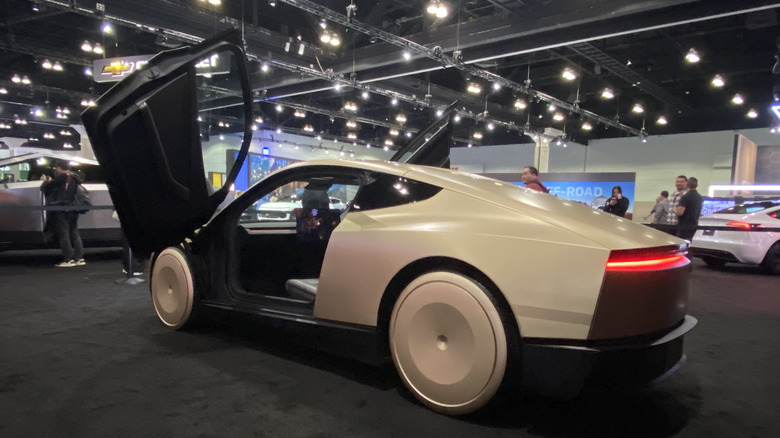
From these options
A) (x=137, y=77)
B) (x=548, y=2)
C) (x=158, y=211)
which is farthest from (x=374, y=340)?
(x=548, y=2)

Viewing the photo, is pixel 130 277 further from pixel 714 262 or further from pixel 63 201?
pixel 714 262

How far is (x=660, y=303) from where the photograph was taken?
5.45ft

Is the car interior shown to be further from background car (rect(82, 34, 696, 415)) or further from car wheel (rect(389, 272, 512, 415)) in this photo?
car wheel (rect(389, 272, 512, 415))

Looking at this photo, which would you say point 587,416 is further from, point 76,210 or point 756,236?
point 756,236

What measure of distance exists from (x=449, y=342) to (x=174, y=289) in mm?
2008

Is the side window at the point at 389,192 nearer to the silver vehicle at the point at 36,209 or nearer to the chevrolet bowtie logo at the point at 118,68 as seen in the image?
the silver vehicle at the point at 36,209

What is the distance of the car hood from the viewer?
5.38ft

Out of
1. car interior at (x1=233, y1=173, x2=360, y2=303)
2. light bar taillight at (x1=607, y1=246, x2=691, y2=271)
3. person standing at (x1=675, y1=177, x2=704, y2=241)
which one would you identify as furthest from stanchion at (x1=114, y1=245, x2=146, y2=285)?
person standing at (x1=675, y1=177, x2=704, y2=241)

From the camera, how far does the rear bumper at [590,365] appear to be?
1558 mm

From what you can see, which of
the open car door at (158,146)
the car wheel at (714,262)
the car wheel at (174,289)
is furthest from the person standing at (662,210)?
the car wheel at (174,289)

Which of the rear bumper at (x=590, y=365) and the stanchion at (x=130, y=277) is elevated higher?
the rear bumper at (x=590, y=365)

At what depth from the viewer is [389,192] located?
7.09 feet

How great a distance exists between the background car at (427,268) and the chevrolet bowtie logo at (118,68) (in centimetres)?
588

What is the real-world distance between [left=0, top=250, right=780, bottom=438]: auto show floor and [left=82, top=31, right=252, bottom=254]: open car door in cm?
74
